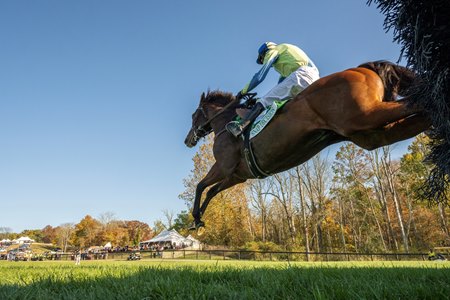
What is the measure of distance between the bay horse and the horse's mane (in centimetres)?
174

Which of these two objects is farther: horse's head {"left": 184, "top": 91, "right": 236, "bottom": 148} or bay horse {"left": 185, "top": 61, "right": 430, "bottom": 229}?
horse's head {"left": 184, "top": 91, "right": 236, "bottom": 148}

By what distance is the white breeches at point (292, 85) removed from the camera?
437 cm

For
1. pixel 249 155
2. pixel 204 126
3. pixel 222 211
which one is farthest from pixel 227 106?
pixel 222 211

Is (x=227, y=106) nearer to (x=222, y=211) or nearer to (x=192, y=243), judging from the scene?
(x=222, y=211)

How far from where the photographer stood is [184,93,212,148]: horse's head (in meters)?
6.45

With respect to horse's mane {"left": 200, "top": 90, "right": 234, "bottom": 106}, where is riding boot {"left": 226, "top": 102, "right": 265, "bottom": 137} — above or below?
below

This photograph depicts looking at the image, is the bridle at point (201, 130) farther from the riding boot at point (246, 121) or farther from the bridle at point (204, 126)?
the riding boot at point (246, 121)

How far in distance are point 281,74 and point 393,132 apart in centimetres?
210

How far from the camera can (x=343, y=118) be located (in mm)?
3547

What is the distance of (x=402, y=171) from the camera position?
33562 mm

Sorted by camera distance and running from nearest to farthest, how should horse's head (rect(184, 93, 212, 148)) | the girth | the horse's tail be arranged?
the horse's tail → the girth → horse's head (rect(184, 93, 212, 148))

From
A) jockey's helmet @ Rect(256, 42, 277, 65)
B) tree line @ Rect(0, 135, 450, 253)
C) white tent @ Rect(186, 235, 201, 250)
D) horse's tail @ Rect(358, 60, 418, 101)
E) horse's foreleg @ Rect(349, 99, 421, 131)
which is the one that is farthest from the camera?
white tent @ Rect(186, 235, 201, 250)

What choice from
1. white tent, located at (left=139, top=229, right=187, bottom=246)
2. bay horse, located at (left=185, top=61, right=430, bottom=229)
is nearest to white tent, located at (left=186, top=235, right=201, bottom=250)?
white tent, located at (left=139, top=229, right=187, bottom=246)

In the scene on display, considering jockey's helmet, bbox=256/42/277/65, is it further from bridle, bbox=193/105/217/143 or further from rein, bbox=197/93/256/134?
bridle, bbox=193/105/217/143
